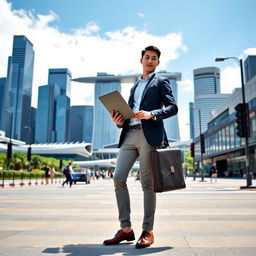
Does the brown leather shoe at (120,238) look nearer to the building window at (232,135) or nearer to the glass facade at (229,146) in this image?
the glass facade at (229,146)

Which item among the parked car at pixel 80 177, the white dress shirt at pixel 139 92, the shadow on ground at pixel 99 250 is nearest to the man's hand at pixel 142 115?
the white dress shirt at pixel 139 92

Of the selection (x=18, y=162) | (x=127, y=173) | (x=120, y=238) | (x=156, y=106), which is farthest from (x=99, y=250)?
(x=18, y=162)

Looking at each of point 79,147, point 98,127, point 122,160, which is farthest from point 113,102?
point 98,127

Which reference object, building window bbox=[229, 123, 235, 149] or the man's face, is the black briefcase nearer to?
the man's face

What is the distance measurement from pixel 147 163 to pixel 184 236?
101 centimetres

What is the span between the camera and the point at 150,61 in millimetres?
3445

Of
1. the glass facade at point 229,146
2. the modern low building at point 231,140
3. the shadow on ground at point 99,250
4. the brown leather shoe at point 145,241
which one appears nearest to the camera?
the shadow on ground at point 99,250

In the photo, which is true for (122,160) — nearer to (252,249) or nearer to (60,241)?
(60,241)

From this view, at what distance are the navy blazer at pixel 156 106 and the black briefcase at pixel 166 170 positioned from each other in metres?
0.14

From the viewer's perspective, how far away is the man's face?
3.43 m

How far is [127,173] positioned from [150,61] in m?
1.33

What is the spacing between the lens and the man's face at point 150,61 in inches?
135

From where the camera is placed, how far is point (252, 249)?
107 inches

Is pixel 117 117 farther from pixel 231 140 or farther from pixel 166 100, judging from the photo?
pixel 231 140
